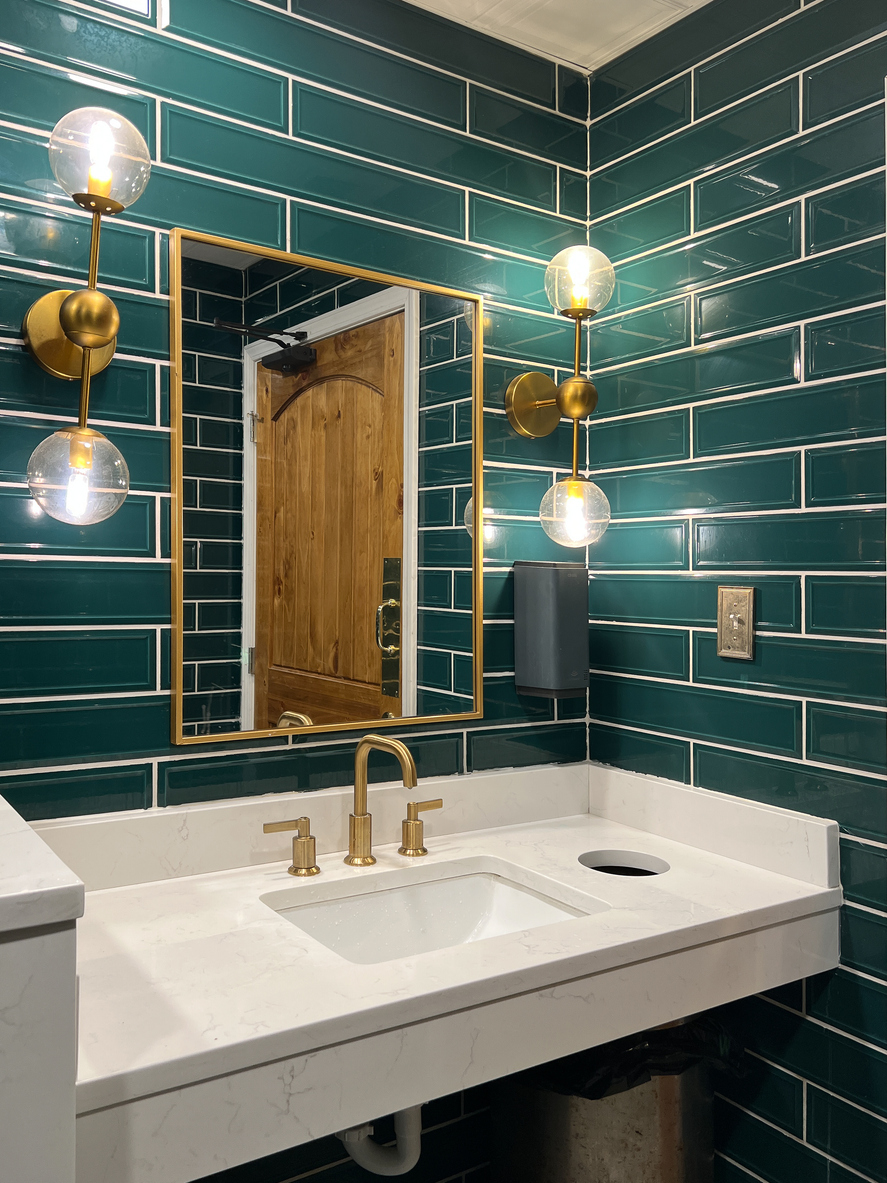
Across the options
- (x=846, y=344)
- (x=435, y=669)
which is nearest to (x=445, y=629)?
(x=435, y=669)

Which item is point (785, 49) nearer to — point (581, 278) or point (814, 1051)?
point (581, 278)

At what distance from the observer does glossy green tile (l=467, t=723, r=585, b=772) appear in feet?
5.73

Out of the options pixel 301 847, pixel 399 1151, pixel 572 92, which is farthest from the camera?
pixel 572 92

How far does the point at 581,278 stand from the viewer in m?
1.67

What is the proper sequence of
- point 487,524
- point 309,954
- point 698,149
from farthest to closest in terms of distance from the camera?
1. point 487,524
2. point 698,149
3. point 309,954

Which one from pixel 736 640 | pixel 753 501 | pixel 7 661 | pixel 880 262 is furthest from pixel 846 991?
pixel 7 661

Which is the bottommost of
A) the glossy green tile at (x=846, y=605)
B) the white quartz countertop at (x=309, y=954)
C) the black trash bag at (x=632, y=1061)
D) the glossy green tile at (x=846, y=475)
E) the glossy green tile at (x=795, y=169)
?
the black trash bag at (x=632, y=1061)

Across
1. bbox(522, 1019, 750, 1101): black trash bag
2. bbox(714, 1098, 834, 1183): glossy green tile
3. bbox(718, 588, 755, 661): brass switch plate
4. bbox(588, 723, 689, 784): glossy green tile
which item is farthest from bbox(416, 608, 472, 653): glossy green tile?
bbox(714, 1098, 834, 1183): glossy green tile

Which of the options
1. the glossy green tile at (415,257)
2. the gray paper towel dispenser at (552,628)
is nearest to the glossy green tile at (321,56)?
the glossy green tile at (415,257)

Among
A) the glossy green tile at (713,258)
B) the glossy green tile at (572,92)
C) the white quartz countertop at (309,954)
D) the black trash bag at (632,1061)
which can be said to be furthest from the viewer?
the glossy green tile at (572,92)

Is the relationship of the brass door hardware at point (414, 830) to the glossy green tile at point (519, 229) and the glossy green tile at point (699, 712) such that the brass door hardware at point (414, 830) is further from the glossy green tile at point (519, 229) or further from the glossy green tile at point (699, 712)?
the glossy green tile at point (519, 229)

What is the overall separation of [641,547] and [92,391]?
1.03 meters

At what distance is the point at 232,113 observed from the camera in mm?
1485

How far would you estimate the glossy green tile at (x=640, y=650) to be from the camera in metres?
1.70
